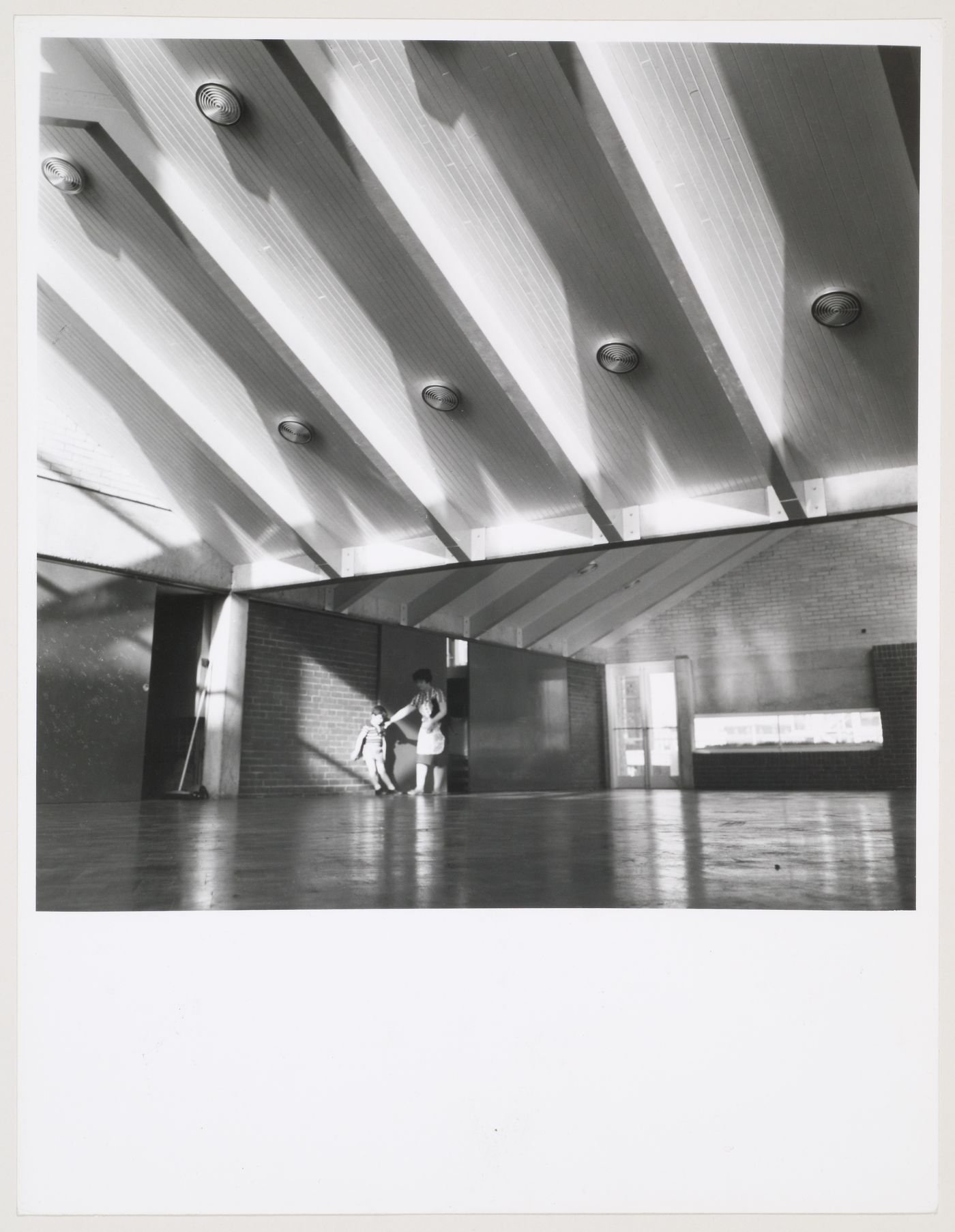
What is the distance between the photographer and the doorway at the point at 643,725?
54.6 ft

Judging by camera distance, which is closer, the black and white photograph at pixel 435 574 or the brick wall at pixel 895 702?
the black and white photograph at pixel 435 574

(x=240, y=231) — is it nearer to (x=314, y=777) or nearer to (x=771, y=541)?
(x=314, y=777)

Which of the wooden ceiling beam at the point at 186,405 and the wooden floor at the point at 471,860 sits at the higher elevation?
the wooden ceiling beam at the point at 186,405

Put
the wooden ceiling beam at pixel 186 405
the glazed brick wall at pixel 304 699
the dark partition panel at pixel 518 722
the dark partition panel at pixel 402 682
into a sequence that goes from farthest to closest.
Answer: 1. the dark partition panel at pixel 518 722
2. the dark partition panel at pixel 402 682
3. the glazed brick wall at pixel 304 699
4. the wooden ceiling beam at pixel 186 405

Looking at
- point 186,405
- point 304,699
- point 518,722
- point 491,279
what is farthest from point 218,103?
point 518,722

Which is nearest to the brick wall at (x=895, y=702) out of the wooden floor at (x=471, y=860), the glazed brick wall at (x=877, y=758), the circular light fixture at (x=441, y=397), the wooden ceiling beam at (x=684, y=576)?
the glazed brick wall at (x=877, y=758)

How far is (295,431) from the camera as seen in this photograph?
7855 mm

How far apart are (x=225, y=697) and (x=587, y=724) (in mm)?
8296

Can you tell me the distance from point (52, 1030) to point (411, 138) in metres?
5.02

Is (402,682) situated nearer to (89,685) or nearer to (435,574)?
(435,574)

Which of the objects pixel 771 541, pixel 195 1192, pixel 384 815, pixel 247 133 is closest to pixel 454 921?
pixel 195 1192

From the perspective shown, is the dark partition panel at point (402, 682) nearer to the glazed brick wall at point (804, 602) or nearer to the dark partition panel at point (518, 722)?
the dark partition panel at point (518, 722)

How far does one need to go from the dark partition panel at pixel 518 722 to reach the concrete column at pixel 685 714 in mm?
2250

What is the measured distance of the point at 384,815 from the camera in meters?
7.05
